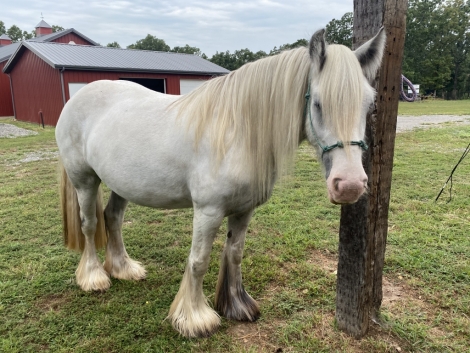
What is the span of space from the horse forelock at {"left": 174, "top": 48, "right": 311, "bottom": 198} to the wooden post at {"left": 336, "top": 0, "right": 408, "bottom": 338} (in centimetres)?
53

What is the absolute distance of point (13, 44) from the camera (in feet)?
87.1

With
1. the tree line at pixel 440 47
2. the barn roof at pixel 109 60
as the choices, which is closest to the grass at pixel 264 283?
the barn roof at pixel 109 60

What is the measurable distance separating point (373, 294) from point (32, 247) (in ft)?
10.9

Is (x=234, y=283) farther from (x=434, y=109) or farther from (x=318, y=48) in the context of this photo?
(x=434, y=109)

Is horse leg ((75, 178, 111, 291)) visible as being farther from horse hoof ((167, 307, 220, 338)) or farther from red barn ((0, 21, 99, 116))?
red barn ((0, 21, 99, 116))

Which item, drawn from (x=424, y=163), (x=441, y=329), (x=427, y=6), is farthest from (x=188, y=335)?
(x=427, y=6)

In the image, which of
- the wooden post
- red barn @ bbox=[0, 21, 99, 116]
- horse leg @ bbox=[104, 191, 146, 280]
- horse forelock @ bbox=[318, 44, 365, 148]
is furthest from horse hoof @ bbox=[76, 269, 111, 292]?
red barn @ bbox=[0, 21, 99, 116]

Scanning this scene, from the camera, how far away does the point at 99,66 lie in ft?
49.5

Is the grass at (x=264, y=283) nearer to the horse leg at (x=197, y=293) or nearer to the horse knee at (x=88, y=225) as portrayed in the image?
the horse leg at (x=197, y=293)

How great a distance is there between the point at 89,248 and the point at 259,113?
6.83ft

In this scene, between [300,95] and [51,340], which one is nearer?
[300,95]

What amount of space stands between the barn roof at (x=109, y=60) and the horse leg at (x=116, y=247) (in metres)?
13.5

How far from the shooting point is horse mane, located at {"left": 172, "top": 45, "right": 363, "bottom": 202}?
168 cm

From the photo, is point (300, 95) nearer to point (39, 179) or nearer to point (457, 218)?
point (457, 218)
